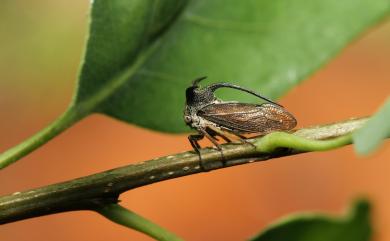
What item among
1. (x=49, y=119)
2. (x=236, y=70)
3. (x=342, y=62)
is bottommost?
(x=236, y=70)

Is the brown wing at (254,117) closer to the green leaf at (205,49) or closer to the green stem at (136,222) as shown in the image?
the green leaf at (205,49)

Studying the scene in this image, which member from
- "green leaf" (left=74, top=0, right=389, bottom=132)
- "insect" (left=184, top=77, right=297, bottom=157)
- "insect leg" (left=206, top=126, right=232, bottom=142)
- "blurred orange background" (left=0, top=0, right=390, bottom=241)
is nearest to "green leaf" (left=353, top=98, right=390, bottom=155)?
"green leaf" (left=74, top=0, right=389, bottom=132)

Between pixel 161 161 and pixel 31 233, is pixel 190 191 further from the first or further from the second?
pixel 161 161

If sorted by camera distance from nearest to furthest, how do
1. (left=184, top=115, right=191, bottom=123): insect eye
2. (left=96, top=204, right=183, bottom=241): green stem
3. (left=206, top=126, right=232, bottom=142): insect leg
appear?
1. (left=96, top=204, right=183, bottom=241): green stem
2. (left=184, top=115, right=191, bottom=123): insect eye
3. (left=206, top=126, right=232, bottom=142): insect leg

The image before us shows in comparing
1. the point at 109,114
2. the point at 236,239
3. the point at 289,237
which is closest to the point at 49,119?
the point at 236,239

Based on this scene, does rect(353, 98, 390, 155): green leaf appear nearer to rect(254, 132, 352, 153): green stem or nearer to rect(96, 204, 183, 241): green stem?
rect(254, 132, 352, 153): green stem

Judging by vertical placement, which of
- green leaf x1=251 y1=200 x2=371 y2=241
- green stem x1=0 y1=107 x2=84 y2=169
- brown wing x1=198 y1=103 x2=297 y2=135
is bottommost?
green leaf x1=251 y1=200 x2=371 y2=241
